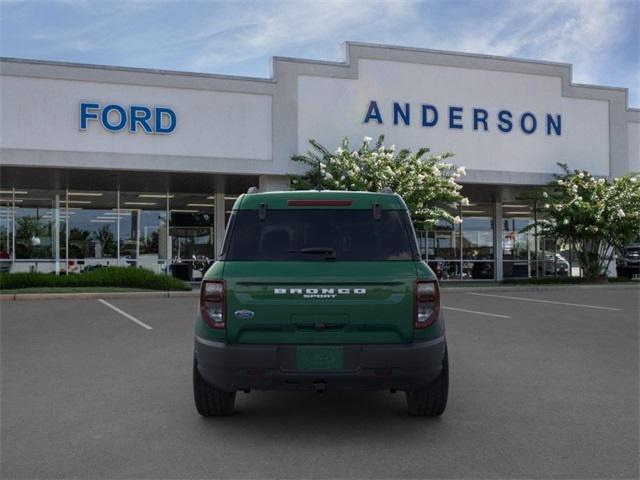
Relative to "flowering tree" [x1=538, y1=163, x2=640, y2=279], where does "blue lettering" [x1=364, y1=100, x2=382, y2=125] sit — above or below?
above

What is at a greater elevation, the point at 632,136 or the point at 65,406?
the point at 632,136

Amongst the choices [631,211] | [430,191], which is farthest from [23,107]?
[631,211]

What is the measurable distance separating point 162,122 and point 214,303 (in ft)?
56.4

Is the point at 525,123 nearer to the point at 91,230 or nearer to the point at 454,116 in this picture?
the point at 454,116

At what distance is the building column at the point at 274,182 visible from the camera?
2245 centimetres

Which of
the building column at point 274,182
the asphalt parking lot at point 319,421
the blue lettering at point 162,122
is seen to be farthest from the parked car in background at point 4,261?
the asphalt parking lot at point 319,421

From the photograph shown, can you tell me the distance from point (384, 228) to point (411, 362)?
3.65 feet

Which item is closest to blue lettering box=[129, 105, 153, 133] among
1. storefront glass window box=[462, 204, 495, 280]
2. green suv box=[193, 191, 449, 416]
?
storefront glass window box=[462, 204, 495, 280]

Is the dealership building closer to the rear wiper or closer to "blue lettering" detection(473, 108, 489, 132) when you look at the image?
"blue lettering" detection(473, 108, 489, 132)

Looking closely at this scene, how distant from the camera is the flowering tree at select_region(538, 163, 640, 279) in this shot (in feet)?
78.2

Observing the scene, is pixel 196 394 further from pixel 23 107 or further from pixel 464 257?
pixel 464 257

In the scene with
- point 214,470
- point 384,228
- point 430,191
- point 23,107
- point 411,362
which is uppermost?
point 23,107

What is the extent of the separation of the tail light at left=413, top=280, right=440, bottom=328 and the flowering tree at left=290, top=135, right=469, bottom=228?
15691 millimetres

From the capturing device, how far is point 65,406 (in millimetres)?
6230
